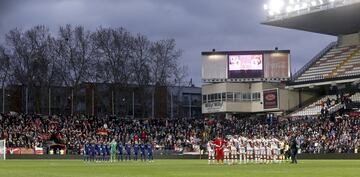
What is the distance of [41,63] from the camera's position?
99.8 meters

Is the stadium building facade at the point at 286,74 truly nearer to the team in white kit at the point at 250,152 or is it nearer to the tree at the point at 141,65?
the tree at the point at 141,65

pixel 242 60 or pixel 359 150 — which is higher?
pixel 242 60

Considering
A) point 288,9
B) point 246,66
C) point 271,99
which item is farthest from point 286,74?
point 288,9

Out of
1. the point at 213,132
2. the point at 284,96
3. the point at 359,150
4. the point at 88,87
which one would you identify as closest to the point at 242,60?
the point at 284,96

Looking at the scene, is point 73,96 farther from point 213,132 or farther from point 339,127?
point 339,127

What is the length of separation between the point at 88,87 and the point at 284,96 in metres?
29.8

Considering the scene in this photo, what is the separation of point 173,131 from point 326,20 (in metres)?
23.8

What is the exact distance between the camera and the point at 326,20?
88.0 metres

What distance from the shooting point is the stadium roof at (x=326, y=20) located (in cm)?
8244

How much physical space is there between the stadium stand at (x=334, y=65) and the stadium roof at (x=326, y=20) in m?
2.85

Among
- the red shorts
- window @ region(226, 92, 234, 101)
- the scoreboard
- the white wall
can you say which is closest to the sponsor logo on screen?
the scoreboard

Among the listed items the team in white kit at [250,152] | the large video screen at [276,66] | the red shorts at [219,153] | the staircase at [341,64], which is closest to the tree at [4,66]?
the large video screen at [276,66]

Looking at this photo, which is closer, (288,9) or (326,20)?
(288,9)

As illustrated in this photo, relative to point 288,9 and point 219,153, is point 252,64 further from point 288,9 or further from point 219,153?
point 219,153
